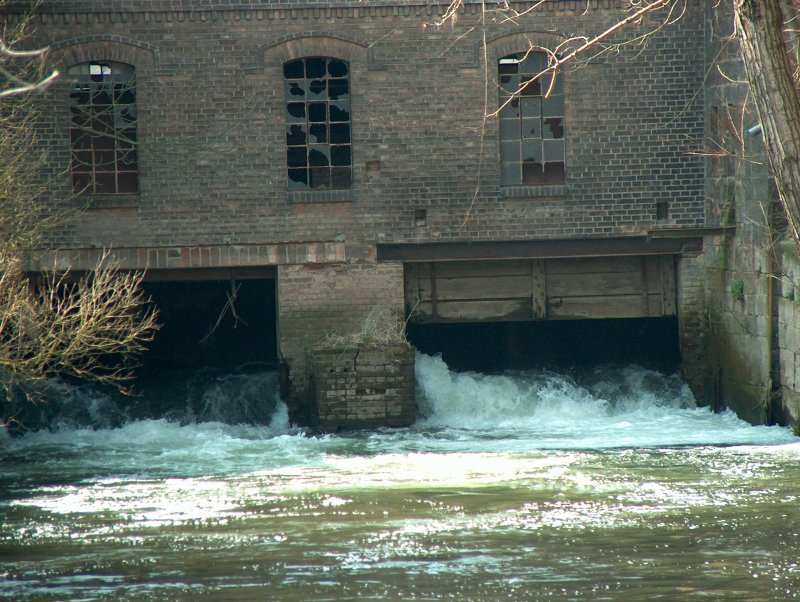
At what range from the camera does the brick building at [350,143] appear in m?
16.2

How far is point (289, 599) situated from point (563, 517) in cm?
320

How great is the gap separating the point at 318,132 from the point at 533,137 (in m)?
3.02

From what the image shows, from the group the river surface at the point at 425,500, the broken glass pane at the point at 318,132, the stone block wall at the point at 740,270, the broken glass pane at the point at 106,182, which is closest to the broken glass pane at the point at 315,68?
the broken glass pane at the point at 318,132

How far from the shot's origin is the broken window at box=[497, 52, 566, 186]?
16.7 m

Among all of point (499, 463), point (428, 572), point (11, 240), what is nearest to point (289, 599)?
point (428, 572)

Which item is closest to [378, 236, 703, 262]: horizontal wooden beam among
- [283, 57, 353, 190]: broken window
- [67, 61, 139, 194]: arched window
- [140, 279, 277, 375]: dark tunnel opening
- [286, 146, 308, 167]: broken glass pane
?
[283, 57, 353, 190]: broken window

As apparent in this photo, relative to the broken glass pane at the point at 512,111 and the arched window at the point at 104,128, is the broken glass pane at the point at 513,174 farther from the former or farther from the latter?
the arched window at the point at 104,128

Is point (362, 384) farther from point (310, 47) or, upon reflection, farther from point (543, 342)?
point (310, 47)

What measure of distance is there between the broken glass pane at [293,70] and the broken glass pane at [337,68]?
40cm

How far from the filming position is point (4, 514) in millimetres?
11344

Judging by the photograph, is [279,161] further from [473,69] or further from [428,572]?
[428,572]

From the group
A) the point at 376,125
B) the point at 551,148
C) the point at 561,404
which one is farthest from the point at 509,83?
the point at 561,404

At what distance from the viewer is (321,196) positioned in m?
16.5

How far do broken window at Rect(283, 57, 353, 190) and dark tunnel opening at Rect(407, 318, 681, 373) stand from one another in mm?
3300
